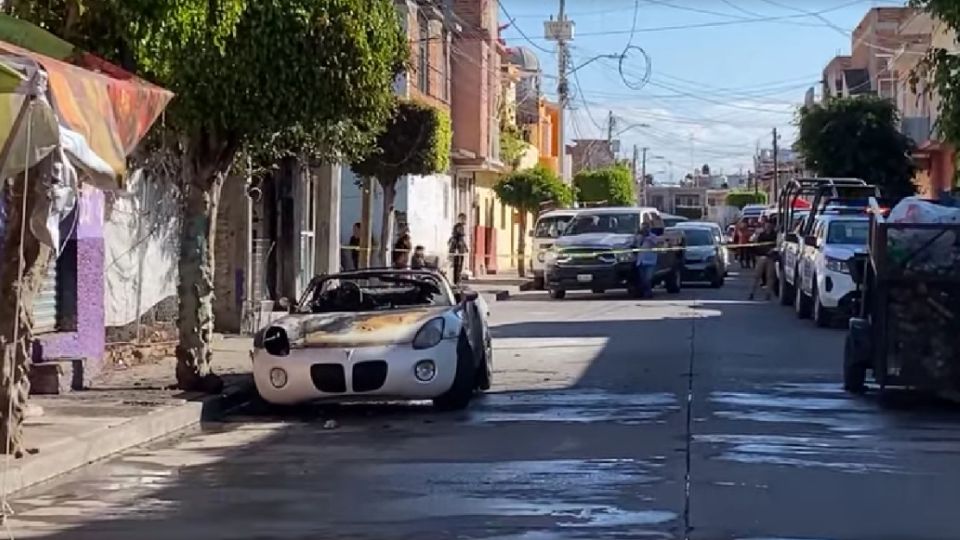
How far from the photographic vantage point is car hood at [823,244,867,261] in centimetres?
2573

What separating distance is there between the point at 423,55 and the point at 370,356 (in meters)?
28.3

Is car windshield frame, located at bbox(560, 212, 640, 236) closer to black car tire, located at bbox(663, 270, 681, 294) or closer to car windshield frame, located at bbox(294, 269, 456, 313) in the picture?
black car tire, located at bbox(663, 270, 681, 294)

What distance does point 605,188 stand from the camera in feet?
248

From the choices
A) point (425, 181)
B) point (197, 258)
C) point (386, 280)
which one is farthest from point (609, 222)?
point (197, 258)

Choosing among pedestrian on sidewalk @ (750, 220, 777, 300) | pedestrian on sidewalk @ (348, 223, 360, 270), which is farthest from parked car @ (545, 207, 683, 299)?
pedestrian on sidewalk @ (348, 223, 360, 270)

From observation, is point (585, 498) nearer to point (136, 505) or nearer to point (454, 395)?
point (136, 505)

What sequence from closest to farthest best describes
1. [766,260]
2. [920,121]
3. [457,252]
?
→ [766,260]
[457,252]
[920,121]

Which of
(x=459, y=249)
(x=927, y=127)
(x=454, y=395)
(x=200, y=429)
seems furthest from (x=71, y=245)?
(x=927, y=127)

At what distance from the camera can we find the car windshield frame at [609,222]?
36781 mm

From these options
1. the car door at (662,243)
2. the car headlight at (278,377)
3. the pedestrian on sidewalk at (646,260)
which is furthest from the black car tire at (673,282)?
the car headlight at (278,377)

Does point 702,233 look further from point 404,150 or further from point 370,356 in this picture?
point 370,356

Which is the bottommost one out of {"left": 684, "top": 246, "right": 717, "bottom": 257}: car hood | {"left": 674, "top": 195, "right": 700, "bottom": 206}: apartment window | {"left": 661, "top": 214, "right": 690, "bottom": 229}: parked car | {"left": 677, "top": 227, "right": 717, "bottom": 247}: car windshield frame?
{"left": 684, "top": 246, "right": 717, "bottom": 257}: car hood

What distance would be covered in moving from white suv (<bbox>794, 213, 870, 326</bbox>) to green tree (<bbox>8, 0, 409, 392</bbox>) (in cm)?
1063

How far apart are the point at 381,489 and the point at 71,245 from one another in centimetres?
702
